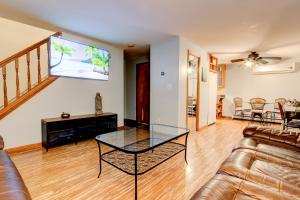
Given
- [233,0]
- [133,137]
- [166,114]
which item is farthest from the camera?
[166,114]

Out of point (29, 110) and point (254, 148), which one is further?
point (29, 110)

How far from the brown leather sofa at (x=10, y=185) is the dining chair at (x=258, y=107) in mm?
6509

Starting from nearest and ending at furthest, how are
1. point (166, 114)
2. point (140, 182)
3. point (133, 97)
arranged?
point (140, 182), point (166, 114), point (133, 97)

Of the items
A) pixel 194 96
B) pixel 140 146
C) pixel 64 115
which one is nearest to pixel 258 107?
pixel 194 96

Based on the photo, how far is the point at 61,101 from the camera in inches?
138

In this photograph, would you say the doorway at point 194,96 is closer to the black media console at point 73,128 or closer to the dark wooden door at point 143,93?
the dark wooden door at point 143,93

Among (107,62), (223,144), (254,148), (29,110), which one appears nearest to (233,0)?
(254,148)

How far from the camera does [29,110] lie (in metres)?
3.06

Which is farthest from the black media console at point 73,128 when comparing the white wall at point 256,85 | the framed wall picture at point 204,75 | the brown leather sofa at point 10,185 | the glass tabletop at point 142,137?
the white wall at point 256,85

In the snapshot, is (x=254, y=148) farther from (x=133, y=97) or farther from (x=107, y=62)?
(x=133, y=97)

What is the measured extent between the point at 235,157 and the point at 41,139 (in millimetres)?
3337

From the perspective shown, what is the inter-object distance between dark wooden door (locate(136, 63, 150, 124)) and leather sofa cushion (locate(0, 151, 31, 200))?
14.4 feet

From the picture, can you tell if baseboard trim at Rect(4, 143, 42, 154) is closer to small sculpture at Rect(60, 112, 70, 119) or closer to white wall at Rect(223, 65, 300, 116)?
small sculpture at Rect(60, 112, 70, 119)

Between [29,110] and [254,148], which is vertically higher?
[29,110]
